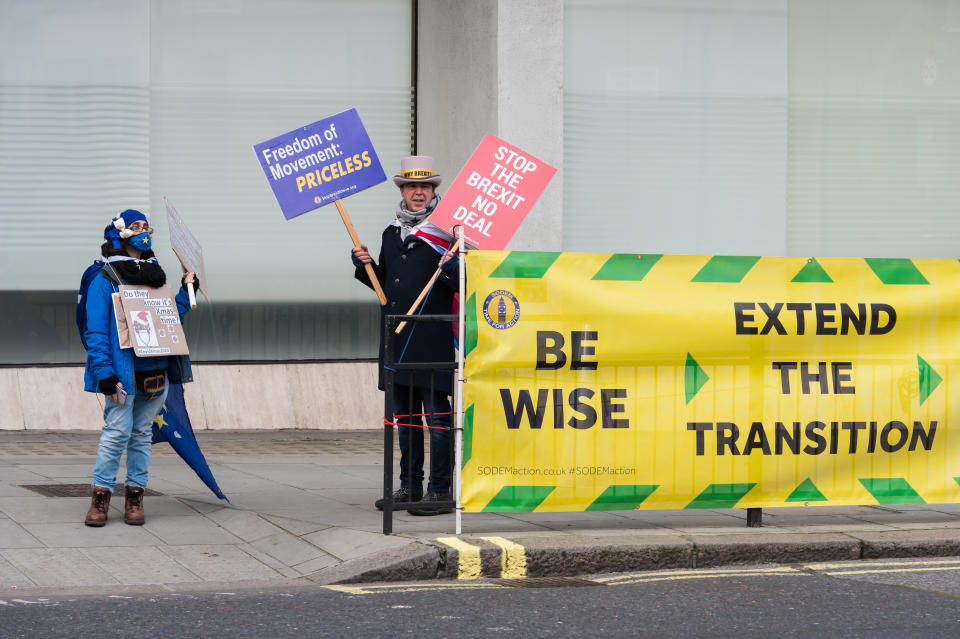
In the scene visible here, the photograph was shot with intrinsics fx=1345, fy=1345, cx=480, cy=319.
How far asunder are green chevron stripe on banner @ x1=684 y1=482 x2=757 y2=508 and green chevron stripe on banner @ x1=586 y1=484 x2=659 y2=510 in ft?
0.92

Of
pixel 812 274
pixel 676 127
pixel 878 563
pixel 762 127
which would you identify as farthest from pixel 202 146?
pixel 878 563

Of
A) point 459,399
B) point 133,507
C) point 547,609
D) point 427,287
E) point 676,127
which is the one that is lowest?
point 547,609

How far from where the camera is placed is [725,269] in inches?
296

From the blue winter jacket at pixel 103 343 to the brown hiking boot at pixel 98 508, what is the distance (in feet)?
1.87

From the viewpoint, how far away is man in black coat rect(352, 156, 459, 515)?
7707 mm

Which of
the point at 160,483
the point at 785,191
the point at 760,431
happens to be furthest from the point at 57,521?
the point at 785,191

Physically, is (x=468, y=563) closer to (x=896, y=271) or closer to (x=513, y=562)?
(x=513, y=562)

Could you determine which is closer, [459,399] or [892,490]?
[459,399]

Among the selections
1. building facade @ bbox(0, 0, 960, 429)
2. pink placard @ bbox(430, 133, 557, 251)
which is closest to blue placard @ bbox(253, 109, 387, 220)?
pink placard @ bbox(430, 133, 557, 251)

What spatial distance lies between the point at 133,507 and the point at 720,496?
3267 millimetres

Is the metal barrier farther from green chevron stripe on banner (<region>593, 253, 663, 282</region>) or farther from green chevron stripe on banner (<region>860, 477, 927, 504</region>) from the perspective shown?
green chevron stripe on banner (<region>860, 477, 927, 504</region>)

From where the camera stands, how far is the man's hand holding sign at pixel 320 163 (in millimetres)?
7676

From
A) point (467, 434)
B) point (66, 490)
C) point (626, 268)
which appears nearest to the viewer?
point (467, 434)

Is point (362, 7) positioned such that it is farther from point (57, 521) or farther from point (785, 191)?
point (57, 521)
